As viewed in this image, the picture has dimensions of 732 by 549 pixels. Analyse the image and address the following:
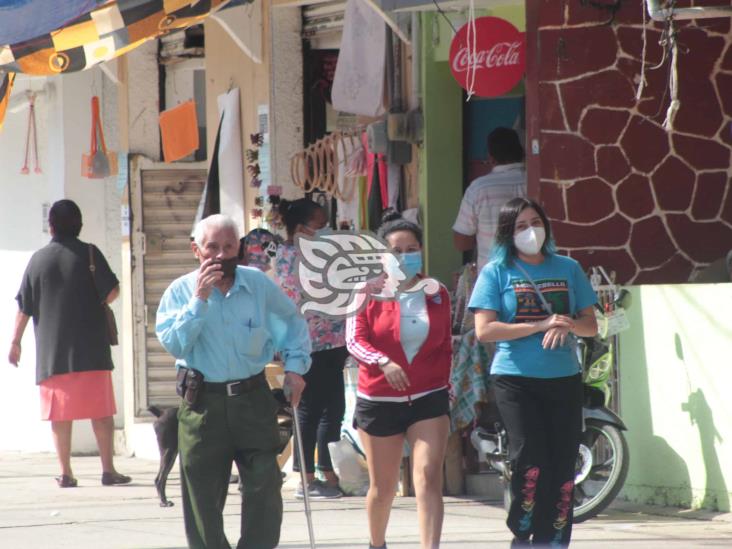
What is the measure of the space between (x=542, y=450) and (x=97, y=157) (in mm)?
8032

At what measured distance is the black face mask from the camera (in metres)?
6.84

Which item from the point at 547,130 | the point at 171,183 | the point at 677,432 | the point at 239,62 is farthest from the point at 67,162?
the point at 677,432

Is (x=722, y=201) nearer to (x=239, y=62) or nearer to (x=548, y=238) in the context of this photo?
(x=548, y=238)

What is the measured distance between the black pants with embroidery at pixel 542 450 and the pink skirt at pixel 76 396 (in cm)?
505

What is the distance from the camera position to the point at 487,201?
415 inches

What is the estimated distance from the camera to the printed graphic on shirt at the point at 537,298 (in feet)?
24.8

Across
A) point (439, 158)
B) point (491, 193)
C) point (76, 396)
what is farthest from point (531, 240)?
point (76, 396)

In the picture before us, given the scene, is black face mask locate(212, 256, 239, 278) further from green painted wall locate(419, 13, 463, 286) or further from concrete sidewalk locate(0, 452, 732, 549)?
green painted wall locate(419, 13, 463, 286)

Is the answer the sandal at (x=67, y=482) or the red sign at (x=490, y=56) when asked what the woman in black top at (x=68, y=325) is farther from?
the red sign at (x=490, y=56)

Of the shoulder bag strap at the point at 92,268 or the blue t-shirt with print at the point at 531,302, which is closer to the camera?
the blue t-shirt with print at the point at 531,302

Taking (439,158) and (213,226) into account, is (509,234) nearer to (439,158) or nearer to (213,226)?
(213,226)

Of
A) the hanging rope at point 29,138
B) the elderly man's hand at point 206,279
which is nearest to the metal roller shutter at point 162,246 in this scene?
the hanging rope at point 29,138

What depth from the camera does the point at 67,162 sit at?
14.6 metres

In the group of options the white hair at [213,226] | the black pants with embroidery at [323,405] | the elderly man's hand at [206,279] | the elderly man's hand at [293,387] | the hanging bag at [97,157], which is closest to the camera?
the elderly man's hand at [206,279]
